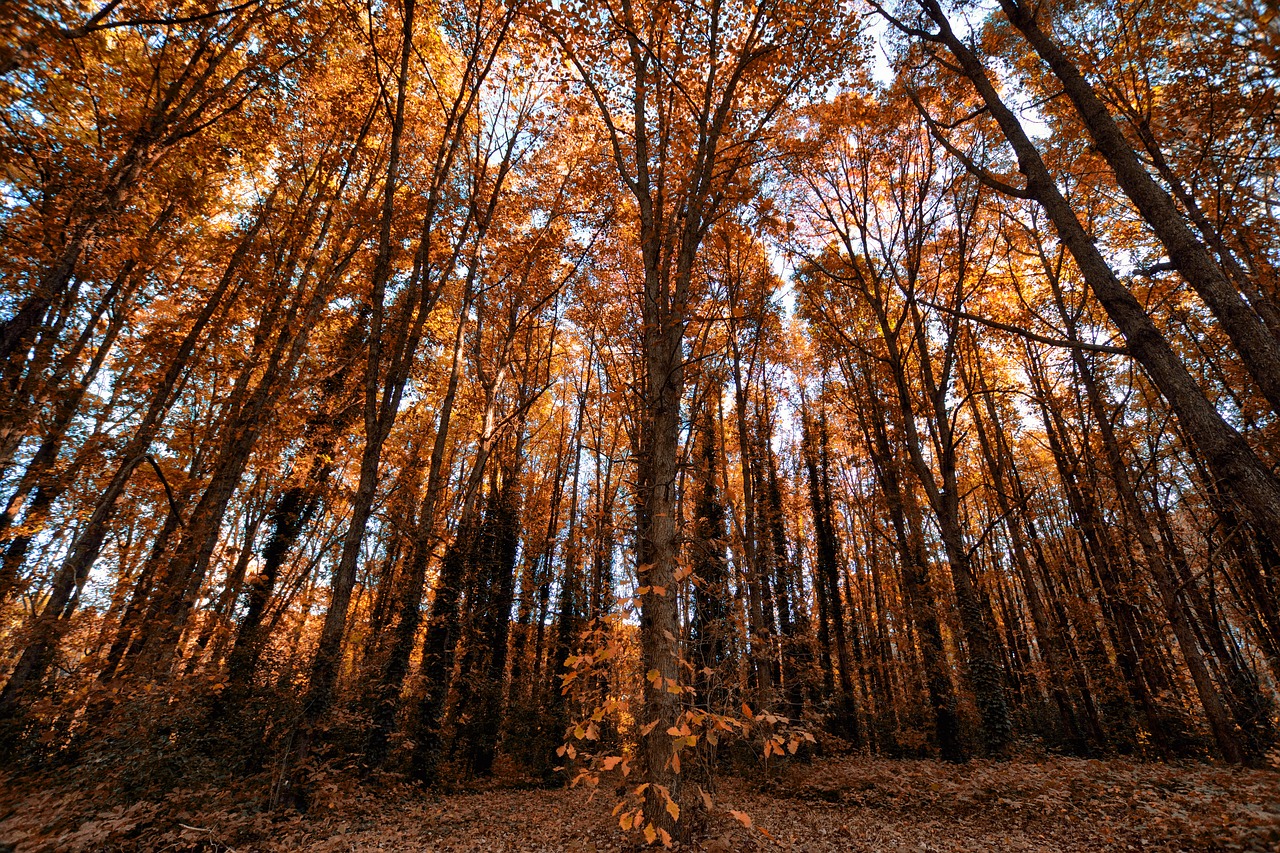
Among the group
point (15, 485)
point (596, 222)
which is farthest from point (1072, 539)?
point (15, 485)

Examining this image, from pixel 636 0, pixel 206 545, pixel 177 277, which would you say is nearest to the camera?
pixel 636 0

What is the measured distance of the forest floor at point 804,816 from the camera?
4.62 metres

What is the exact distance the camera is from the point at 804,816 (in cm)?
745

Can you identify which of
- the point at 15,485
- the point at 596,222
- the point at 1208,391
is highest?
the point at 596,222

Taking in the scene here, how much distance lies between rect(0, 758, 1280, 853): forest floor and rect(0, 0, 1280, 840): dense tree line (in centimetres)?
74

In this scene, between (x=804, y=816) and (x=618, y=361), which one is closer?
(x=804, y=816)

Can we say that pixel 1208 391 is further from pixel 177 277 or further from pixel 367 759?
pixel 177 277

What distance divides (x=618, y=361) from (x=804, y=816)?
42.1 feet

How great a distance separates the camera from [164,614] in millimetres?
8156

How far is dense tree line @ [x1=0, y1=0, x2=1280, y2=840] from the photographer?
15.4ft

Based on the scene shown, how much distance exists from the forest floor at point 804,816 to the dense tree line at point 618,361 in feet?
2.44

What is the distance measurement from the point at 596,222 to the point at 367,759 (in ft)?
43.2

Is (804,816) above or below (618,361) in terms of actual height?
below

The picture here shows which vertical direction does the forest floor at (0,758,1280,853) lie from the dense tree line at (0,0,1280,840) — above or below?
below
